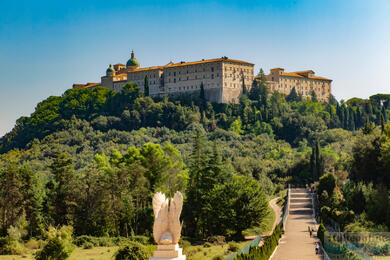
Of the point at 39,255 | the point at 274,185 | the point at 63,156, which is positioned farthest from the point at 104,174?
the point at 274,185

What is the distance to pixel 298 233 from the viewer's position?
40969mm

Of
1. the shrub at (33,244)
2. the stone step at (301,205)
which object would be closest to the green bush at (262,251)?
the stone step at (301,205)

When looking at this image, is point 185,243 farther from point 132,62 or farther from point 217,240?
point 132,62

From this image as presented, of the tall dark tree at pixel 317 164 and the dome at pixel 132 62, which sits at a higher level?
the dome at pixel 132 62

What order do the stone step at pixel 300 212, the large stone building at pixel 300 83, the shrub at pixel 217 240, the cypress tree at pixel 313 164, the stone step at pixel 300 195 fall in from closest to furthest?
the shrub at pixel 217 240
the stone step at pixel 300 212
the stone step at pixel 300 195
the cypress tree at pixel 313 164
the large stone building at pixel 300 83

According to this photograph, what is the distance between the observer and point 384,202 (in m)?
39.4

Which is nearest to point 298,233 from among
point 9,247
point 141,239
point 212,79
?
point 141,239

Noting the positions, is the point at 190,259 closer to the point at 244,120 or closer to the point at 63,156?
the point at 63,156

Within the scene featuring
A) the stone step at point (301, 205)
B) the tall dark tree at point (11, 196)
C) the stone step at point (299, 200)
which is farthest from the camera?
the stone step at point (299, 200)

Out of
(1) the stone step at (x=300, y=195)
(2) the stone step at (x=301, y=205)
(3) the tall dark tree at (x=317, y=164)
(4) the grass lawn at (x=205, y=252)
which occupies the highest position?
(3) the tall dark tree at (x=317, y=164)

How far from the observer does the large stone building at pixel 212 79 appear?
378 ft

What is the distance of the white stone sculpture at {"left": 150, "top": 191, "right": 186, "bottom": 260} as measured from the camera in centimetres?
2198

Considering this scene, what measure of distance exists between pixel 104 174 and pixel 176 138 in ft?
174

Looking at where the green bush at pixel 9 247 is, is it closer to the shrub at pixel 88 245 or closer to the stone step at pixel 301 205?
the shrub at pixel 88 245
